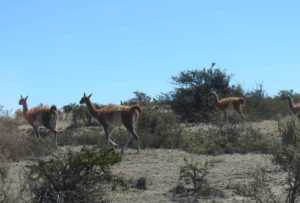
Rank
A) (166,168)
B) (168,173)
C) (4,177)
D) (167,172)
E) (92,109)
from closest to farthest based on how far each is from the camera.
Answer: (4,177), (168,173), (167,172), (166,168), (92,109)

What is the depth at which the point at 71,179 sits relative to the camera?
7.87 m

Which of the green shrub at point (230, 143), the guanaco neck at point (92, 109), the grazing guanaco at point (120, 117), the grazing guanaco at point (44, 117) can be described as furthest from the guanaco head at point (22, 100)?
the green shrub at point (230, 143)

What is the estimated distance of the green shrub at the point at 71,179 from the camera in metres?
7.53

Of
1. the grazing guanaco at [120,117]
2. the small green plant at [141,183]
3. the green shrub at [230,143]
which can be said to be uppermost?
the grazing guanaco at [120,117]

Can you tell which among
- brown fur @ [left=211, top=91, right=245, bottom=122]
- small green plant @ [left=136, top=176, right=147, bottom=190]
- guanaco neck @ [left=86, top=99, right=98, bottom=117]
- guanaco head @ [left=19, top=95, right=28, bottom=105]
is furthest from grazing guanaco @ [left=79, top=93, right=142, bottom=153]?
brown fur @ [left=211, top=91, right=245, bottom=122]

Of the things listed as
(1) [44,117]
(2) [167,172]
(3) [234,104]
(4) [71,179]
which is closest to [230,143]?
(2) [167,172]

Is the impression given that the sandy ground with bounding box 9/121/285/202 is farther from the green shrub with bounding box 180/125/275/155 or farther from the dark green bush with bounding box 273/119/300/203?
the dark green bush with bounding box 273/119/300/203

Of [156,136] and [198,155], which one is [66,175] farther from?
[156,136]

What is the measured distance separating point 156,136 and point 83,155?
8.03 metres

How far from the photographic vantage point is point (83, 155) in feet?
26.4

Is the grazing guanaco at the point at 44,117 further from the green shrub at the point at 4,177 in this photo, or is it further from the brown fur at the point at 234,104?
the green shrub at the point at 4,177

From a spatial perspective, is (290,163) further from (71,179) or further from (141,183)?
(71,179)

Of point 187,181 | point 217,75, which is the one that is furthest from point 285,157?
point 217,75

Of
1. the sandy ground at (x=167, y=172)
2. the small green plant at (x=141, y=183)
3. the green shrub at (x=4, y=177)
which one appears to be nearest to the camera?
the green shrub at (x=4, y=177)
